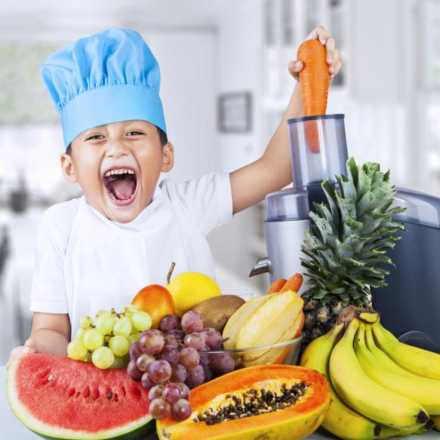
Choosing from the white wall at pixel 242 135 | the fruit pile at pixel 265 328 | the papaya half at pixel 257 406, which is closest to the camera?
the papaya half at pixel 257 406

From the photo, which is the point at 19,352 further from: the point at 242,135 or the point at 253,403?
the point at 242,135

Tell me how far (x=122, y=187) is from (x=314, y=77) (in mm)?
334

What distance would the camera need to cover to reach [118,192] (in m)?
1.24

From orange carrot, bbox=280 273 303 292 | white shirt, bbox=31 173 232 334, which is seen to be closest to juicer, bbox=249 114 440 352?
orange carrot, bbox=280 273 303 292

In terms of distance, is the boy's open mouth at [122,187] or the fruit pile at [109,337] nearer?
the fruit pile at [109,337]

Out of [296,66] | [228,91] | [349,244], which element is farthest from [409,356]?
[228,91]

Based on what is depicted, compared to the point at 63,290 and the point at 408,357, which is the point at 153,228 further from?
the point at 408,357

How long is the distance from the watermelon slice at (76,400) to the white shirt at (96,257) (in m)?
0.33

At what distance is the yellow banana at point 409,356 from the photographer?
971mm

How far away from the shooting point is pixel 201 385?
87 centimetres

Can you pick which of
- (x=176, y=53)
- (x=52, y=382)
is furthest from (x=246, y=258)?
(x=52, y=382)

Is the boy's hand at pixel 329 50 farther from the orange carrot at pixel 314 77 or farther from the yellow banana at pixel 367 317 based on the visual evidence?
the yellow banana at pixel 367 317

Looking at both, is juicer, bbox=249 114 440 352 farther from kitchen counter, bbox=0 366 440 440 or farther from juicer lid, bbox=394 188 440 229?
kitchen counter, bbox=0 366 440 440

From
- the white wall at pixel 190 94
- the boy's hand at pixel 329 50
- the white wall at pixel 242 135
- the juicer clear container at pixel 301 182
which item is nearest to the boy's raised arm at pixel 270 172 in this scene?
the boy's hand at pixel 329 50
